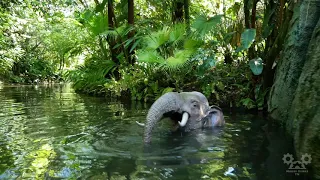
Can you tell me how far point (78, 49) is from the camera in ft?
54.1

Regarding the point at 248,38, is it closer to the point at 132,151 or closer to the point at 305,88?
the point at 305,88

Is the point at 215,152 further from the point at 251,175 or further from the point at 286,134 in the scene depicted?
A: the point at 286,134

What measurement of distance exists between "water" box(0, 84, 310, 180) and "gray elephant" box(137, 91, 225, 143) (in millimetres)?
170

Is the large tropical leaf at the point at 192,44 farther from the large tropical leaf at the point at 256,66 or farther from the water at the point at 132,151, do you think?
the water at the point at 132,151

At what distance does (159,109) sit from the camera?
14.9ft

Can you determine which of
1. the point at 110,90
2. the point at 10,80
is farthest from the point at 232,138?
the point at 10,80

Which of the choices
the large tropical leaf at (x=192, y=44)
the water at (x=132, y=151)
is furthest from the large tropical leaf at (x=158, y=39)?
the water at (x=132, y=151)

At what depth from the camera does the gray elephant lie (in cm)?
444

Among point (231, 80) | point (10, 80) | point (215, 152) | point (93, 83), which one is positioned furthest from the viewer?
point (10, 80)

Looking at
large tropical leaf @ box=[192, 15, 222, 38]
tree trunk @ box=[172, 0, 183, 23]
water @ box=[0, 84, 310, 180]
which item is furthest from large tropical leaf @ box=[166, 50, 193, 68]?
tree trunk @ box=[172, 0, 183, 23]

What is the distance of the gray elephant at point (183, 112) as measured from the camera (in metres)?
4.44

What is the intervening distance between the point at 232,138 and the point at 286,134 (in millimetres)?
819

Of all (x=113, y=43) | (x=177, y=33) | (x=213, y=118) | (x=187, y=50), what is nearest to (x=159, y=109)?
(x=213, y=118)

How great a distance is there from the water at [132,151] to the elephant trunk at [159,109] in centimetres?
21
